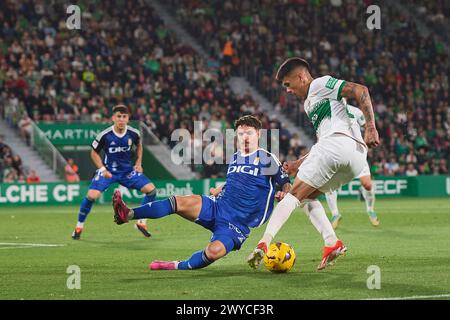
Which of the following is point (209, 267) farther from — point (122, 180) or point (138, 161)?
point (138, 161)

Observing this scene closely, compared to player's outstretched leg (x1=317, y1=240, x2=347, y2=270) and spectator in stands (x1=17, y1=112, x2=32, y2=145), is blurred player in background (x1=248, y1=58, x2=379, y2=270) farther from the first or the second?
spectator in stands (x1=17, y1=112, x2=32, y2=145)

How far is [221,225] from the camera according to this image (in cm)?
1076

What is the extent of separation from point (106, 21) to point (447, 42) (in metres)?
16.2

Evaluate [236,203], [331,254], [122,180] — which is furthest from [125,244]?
[331,254]

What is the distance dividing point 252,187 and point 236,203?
0.27 metres

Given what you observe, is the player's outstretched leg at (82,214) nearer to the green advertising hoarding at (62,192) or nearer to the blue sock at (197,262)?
the blue sock at (197,262)

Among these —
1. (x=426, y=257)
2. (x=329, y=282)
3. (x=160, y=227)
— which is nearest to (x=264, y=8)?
(x=160, y=227)

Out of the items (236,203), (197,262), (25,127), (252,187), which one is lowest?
(197,262)

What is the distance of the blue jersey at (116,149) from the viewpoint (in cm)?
1741

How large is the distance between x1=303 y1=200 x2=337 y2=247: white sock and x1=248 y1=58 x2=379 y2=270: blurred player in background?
0.17 m

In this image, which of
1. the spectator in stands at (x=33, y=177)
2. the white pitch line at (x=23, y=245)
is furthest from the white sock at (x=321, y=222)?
the spectator in stands at (x=33, y=177)

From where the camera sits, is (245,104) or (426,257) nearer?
(426,257)
